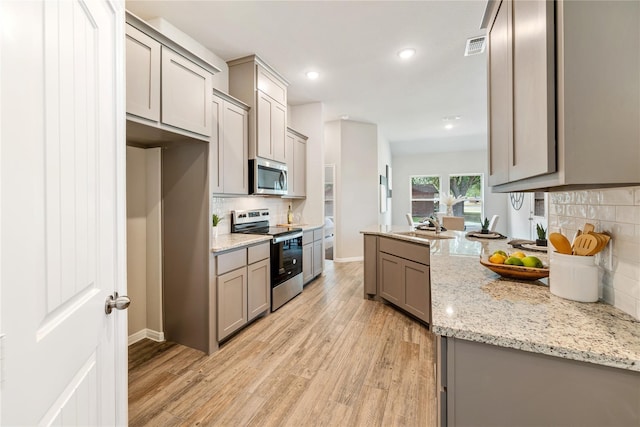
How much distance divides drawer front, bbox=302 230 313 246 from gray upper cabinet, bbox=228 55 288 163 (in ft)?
3.60

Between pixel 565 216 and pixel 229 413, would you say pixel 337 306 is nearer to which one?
pixel 229 413

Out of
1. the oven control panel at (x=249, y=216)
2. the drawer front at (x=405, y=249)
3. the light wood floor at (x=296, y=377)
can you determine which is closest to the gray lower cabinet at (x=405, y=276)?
the drawer front at (x=405, y=249)

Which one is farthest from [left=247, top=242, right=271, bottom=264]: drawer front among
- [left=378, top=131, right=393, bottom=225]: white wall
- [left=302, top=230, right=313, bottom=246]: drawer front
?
[left=378, top=131, right=393, bottom=225]: white wall

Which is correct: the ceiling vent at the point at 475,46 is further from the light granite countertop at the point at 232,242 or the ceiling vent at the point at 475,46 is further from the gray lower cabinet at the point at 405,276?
the light granite countertop at the point at 232,242

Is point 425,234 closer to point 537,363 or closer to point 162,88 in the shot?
point 537,363

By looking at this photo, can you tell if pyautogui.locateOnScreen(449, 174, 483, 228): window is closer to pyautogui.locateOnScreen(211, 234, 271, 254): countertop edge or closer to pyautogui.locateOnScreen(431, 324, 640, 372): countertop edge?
pyautogui.locateOnScreen(211, 234, 271, 254): countertop edge

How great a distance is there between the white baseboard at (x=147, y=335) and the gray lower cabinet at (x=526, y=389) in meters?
2.50

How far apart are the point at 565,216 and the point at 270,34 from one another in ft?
9.40

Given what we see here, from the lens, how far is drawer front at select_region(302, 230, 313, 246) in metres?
3.90

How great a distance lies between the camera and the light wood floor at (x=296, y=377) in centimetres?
164

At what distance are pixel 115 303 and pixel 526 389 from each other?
130 centimetres

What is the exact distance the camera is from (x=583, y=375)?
0.73 meters

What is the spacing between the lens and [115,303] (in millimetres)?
925

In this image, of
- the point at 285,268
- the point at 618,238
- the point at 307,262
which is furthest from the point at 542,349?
the point at 307,262
